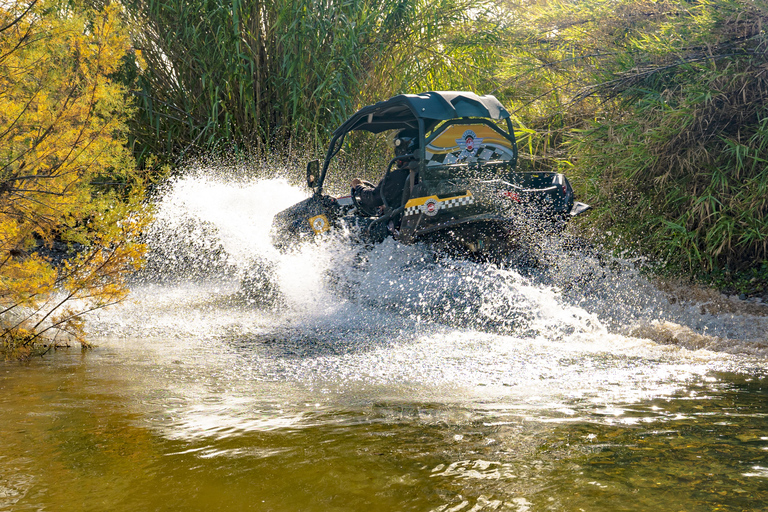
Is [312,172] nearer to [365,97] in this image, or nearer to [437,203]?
[437,203]

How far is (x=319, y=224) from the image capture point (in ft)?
21.7

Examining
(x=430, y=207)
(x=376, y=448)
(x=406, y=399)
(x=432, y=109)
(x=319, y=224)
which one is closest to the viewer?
(x=376, y=448)

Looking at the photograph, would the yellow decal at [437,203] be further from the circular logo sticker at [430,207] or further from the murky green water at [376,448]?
the murky green water at [376,448]

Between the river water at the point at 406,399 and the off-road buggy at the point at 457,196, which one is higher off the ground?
the off-road buggy at the point at 457,196

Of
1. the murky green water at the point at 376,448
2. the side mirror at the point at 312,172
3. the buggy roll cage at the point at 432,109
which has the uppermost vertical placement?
the buggy roll cage at the point at 432,109

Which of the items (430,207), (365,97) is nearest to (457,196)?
(430,207)

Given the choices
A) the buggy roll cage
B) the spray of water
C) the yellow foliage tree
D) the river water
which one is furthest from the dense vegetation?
the buggy roll cage

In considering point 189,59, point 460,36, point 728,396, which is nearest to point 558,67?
point 460,36

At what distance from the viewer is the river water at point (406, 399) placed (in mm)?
2156

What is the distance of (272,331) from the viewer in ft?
17.0

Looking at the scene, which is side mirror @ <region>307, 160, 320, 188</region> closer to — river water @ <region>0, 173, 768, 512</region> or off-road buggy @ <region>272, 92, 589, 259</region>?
off-road buggy @ <region>272, 92, 589, 259</region>

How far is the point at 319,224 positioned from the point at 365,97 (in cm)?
491

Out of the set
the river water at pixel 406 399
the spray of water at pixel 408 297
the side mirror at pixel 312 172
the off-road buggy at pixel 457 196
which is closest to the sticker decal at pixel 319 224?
the off-road buggy at pixel 457 196

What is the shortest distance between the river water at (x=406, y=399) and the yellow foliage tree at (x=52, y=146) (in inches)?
19.1
